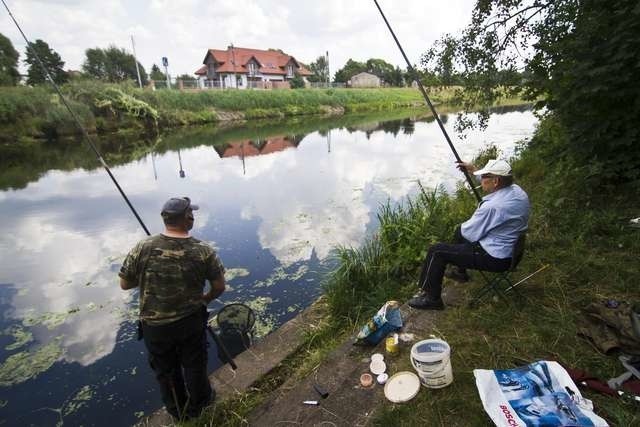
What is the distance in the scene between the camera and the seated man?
127 inches

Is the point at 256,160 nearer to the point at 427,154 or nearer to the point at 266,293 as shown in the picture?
the point at 427,154

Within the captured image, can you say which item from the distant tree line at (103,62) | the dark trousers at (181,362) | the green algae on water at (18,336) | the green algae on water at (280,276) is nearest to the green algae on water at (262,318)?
the green algae on water at (280,276)

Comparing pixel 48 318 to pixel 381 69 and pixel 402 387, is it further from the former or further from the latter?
pixel 381 69

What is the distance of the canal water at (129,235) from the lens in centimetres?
380

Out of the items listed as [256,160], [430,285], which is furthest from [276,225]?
[256,160]

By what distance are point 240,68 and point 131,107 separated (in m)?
33.4

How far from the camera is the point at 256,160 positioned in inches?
608

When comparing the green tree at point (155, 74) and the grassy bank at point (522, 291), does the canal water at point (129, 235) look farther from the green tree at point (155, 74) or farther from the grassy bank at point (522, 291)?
the green tree at point (155, 74)

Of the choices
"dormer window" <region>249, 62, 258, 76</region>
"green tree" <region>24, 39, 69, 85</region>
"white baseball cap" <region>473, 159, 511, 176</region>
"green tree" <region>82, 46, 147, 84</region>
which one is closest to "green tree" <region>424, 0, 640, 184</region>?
"white baseball cap" <region>473, 159, 511, 176</region>

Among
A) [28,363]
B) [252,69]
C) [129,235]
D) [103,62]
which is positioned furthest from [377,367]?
[103,62]

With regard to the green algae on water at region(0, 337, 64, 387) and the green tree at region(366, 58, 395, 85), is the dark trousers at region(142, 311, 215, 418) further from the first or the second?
the green tree at region(366, 58, 395, 85)

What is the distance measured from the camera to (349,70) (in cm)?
7562

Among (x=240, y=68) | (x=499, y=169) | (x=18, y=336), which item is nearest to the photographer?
(x=499, y=169)

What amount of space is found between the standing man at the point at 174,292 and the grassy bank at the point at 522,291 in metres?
0.53
